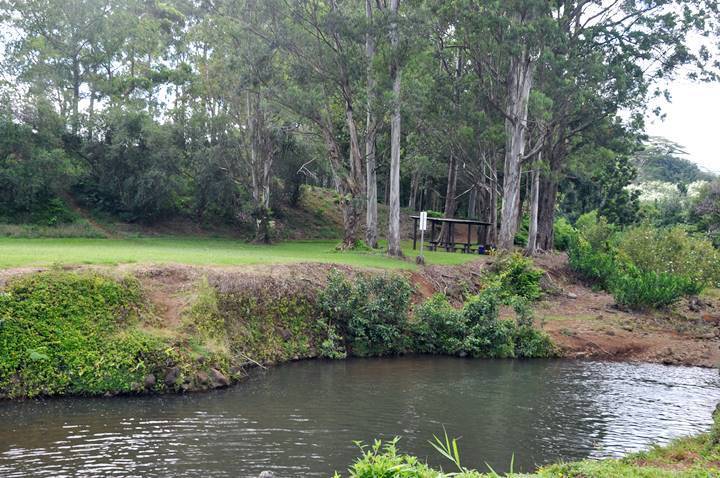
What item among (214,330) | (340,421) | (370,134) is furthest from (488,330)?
(370,134)

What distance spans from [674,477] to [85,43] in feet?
150

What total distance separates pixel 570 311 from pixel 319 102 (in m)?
14.3

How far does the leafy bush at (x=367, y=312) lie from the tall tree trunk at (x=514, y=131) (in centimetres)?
1423

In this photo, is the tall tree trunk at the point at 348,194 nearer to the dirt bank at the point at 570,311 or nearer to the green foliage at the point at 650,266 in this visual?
the dirt bank at the point at 570,311

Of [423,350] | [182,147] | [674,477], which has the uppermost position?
[182,147]

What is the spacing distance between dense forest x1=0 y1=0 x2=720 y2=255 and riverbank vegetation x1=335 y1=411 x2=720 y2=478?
19912 millimetres

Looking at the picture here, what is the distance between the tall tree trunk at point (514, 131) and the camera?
109 ft

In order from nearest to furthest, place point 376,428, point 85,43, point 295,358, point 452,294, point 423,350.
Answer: point 376,428 → point 295,358 → point 423,350 → point 452,294 → point 85,43

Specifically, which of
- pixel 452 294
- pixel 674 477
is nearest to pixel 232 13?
pixel 452 294

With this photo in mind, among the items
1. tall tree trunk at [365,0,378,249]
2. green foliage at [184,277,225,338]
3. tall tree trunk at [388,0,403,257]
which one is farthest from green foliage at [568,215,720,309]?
green foliage at [184,277,225,338]

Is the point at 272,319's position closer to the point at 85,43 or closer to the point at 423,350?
the point at 423,350

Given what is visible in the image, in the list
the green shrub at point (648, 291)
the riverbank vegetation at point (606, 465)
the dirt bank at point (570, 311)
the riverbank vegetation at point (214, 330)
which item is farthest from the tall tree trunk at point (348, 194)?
the riverbank vegetation at point (606, 465)

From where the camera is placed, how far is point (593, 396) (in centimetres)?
1634

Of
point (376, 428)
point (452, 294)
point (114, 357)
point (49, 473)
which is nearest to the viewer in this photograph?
point (49, 473)
